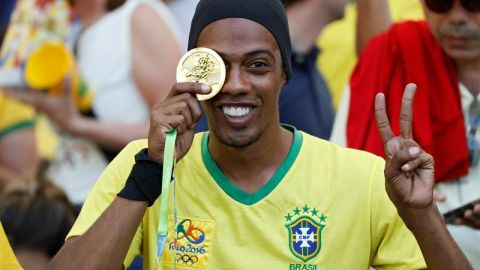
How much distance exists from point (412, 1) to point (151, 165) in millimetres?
2984

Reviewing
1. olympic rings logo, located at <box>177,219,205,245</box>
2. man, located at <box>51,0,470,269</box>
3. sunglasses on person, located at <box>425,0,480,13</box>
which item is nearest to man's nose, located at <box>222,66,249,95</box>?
man, located at <box>51,0,470,269</box>

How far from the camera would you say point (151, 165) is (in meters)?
3.97

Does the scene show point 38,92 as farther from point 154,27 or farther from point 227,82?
point 227,82

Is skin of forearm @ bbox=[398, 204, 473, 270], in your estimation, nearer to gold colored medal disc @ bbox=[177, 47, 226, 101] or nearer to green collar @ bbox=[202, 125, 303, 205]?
green collar @ bbox=[202, 125, 303, 205]

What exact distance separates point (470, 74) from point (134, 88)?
5.65 ft

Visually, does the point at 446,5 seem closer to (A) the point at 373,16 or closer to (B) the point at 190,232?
(A) the point at 373,16

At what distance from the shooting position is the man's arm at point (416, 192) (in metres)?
3.84

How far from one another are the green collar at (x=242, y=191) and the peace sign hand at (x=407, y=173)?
0.48 metres

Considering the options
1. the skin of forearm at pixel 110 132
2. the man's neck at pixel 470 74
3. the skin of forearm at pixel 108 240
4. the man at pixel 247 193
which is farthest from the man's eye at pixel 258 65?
the skin of forearm at pixel 110 132

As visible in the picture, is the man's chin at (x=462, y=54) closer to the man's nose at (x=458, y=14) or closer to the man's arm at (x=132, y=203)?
the man's nose at (x=458, y=14)

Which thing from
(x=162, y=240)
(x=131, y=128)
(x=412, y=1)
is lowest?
(x=162, y=240)

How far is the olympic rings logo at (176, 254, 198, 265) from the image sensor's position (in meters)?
4.10

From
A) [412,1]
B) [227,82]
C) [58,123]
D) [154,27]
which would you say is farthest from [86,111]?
[227,82]

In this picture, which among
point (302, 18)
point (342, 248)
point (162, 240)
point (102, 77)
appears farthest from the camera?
point (102, 77)
